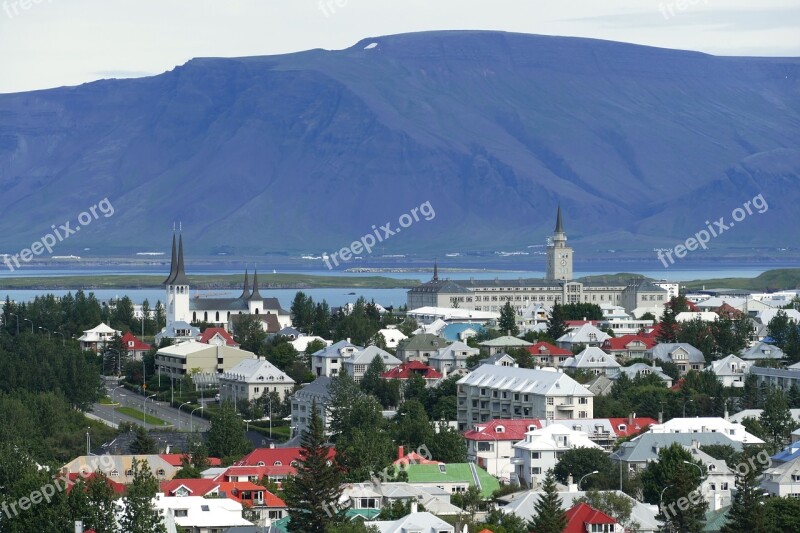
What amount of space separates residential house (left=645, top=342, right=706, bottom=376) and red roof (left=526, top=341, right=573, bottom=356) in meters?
4.44

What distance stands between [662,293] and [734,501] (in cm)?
12251

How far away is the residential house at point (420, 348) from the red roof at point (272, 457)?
43.3 metres

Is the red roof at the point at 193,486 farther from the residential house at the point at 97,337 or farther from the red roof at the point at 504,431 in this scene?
the residential house at the point at 97,337

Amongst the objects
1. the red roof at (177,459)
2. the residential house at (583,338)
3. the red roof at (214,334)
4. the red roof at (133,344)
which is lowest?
the red roof at (177,459)

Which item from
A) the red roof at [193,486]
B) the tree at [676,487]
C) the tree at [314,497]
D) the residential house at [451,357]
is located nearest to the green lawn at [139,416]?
the residential house at [451,357]

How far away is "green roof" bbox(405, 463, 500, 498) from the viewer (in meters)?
58.5

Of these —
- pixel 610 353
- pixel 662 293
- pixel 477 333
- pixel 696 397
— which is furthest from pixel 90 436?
pixel 662 293

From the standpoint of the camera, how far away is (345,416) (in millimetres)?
75125

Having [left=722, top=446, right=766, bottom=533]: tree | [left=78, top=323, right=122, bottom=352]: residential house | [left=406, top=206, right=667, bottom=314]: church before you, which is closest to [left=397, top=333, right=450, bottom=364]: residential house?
[left=78, top=323, right=122, bottom=352]: residential house

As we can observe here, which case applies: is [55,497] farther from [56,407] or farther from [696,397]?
[696,397]

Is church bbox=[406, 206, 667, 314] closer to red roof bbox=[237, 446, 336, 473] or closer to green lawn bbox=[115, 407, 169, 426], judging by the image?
green lawn bbox=[115, 407, 169, 426]

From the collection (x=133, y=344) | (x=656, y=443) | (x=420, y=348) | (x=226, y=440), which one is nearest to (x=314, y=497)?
(x=656, y=443)

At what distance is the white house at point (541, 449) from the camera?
6538cm

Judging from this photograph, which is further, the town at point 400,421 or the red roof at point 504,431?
the red roof at point 504,431
